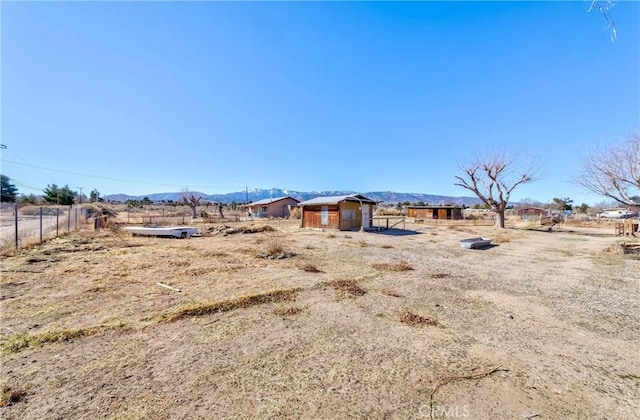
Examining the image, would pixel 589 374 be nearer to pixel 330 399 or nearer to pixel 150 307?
pixel 330 399

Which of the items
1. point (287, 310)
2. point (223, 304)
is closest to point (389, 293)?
point (287, 310)

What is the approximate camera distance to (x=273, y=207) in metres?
42.8

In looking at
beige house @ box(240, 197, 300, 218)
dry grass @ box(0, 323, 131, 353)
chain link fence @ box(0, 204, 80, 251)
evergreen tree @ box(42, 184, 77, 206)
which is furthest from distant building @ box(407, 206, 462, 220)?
evergreen tree @ box(42, 184, 77, 206)

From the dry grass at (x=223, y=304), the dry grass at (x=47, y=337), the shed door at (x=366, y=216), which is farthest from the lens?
the shed door at (x=366, y=216)

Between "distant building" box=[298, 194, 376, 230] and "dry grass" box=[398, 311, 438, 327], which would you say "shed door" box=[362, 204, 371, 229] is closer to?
"distant building" box=[298, 194, 376, 230]

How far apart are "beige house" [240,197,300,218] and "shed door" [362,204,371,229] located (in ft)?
70.1

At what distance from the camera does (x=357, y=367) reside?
3357 mm

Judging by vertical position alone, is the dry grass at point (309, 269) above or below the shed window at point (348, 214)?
below

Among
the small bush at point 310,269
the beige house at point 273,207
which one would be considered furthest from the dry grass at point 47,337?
the beige house at point 273,207

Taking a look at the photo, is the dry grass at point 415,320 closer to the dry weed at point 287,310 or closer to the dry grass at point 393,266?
the dry weed at point 287,310

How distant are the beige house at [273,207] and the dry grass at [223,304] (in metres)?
36.7

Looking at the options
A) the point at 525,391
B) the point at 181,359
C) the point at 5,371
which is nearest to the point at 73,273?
the point at 5,371

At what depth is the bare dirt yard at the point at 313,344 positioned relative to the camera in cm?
272

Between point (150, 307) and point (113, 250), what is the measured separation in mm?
8113
